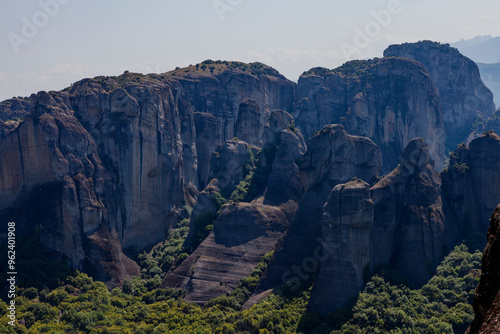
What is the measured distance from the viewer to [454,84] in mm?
154125

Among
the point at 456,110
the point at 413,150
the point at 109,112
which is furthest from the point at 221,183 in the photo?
the point at 456,110

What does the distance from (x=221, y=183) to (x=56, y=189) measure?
28.8 m

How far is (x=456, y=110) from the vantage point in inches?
6024

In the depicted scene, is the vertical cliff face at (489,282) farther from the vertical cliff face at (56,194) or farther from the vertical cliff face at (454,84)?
the vertical cliff face at (454,84)

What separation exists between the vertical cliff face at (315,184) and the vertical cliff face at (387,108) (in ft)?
163

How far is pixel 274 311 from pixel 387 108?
288 feet

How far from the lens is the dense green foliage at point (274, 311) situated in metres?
51.3

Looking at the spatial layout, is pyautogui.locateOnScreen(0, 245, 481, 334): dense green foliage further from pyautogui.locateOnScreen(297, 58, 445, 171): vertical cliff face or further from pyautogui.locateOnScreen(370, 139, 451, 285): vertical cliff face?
pyautogui.locateOnScreen(297, 58, 445, 171): vertical cliff face

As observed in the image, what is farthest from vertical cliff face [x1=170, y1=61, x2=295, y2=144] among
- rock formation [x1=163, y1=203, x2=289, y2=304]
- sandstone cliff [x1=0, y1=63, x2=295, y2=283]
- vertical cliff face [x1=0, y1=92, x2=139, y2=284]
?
rock formation [x1=163, y1=203, x2=289, y2=304]

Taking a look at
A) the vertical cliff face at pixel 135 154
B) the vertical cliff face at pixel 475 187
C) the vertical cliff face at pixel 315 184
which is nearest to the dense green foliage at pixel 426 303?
the vertical cliff face at pixel 475 187

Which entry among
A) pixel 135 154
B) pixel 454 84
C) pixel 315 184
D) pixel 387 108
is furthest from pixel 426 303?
pixel 454 84

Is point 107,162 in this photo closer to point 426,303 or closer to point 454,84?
point 426,303

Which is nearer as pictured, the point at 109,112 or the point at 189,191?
A: the point at 109,112

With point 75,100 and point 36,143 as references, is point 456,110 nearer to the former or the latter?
point 75,100
